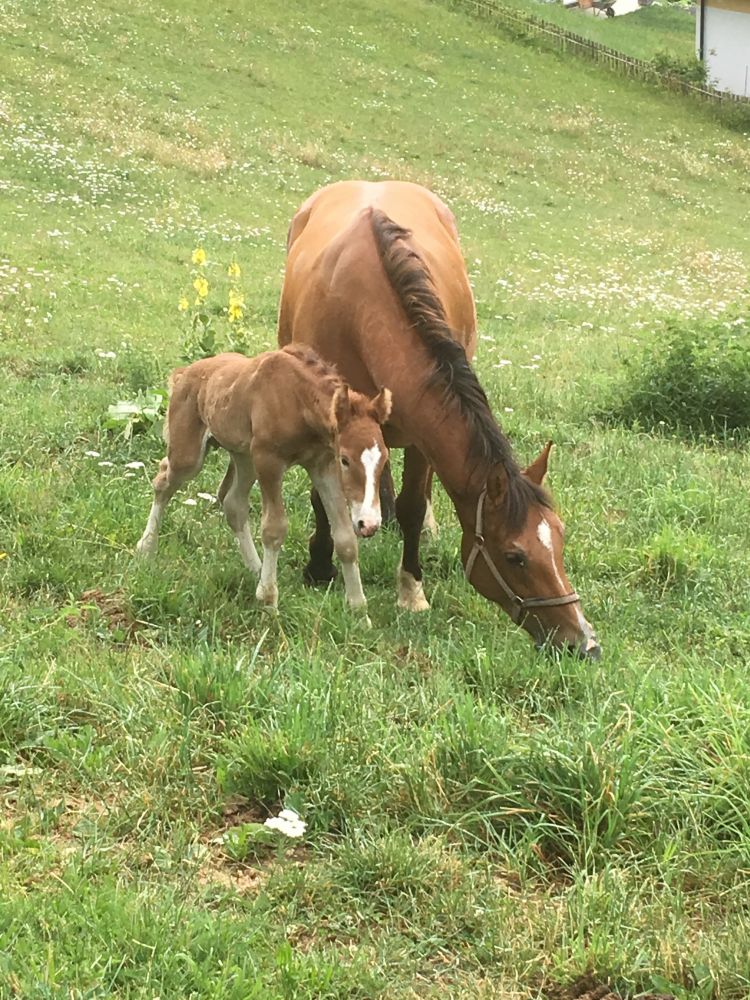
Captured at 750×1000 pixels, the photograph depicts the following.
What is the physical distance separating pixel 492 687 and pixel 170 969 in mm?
1859

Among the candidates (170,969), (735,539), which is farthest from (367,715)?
(735,539)

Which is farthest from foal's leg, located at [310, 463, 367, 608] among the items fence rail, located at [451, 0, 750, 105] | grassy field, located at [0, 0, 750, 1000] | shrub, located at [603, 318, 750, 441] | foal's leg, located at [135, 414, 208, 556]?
fence rail, located at [451, 0, 750, 105]

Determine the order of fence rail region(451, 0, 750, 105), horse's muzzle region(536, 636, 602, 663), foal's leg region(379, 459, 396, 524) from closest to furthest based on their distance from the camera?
horse's muzzle region(536, 636, 602, 663)
foal's leg region(379, 459, 396, 524)
fence rail region(451, 0, 750, 105)

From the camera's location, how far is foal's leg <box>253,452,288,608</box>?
4945mm

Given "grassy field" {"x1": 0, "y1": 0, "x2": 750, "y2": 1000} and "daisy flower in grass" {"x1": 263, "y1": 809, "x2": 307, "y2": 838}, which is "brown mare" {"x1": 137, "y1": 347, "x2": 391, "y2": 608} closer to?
"grassy field" {"x1": 0, "y1": 0, "x2": 750, "y2": 1000}

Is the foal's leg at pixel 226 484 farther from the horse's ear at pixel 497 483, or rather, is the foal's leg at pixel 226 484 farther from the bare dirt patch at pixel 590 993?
the bare dirt patch at pixel 590 993

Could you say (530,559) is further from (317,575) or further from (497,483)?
(317,575)

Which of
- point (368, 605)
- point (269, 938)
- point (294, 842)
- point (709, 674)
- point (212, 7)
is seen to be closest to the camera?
point (269, 938)

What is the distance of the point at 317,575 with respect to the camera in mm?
5703

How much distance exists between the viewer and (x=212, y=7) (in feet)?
110

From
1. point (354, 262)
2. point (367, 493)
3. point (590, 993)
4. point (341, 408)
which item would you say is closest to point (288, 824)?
point (590, 993)

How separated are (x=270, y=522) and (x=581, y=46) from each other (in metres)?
41.0

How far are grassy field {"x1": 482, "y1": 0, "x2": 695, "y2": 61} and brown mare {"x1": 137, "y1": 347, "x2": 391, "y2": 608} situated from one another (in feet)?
136

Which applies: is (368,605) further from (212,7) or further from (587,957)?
(212,7)
